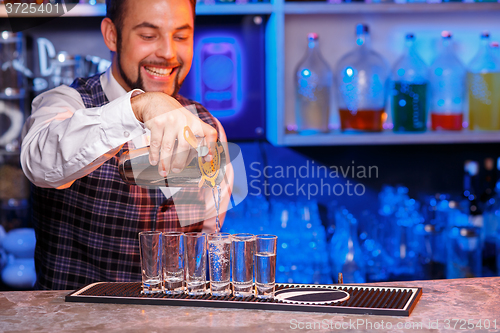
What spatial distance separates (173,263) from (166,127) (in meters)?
0.27

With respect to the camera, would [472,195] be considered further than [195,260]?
Yes

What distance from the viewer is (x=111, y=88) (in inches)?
67.2

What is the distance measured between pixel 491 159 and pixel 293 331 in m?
1.60

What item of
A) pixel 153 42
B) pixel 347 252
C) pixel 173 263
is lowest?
pixel 347 252

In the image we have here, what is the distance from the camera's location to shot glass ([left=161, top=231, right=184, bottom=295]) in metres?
1.07

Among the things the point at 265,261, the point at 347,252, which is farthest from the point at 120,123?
the point at 347,252

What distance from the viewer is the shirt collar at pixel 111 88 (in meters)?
1.70

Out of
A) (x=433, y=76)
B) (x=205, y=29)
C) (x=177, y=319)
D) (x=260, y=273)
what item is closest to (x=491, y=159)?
(x=433, y=76)

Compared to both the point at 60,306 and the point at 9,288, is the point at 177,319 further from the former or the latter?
the point at 9,288

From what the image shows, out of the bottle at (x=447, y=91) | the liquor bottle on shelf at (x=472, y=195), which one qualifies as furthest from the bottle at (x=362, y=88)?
the liquor bottle on shelf at (x=472, y=195)

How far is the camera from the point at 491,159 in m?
2.18

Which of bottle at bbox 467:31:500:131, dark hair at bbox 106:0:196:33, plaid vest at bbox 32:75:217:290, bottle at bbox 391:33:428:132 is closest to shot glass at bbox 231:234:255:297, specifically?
plaid vest at bbox 32:75:217:290

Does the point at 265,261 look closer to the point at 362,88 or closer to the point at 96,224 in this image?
the point at 96,224

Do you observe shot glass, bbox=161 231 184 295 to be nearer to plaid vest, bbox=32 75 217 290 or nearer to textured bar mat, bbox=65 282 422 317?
textured bar mat, bbox=65 282 422 317
